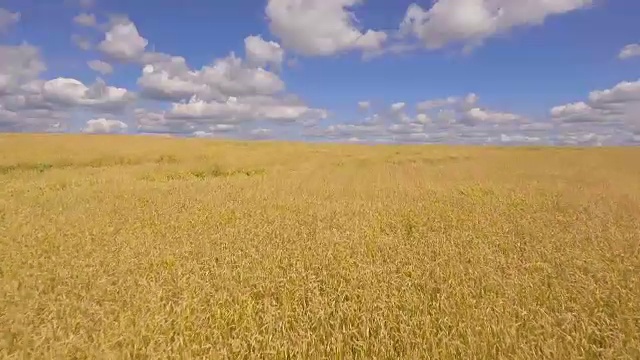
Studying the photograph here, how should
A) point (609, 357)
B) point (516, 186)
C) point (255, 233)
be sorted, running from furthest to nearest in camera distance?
point (516, 186), point (255, 233), point (609, 357)

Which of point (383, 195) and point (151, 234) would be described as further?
point (383, 195)

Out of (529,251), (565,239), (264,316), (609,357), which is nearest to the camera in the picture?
(609,357)

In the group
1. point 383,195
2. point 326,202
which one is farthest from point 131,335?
point 383,195

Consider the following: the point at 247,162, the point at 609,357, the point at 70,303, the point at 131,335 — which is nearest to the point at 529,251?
the point at 609,357

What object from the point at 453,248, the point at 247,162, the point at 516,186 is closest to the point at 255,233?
the point at 453,248

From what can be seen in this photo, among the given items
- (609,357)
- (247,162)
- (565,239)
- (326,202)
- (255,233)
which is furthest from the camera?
(247,162)

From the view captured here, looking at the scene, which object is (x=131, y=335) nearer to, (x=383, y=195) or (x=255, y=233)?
(x=255, y=233)

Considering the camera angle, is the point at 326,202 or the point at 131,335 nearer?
the point at 131,335

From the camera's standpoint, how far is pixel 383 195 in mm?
12812

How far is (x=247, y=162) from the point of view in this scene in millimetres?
28250

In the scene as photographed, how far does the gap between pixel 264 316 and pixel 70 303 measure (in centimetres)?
197

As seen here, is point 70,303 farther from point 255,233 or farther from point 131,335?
point 255,233

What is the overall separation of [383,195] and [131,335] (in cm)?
995

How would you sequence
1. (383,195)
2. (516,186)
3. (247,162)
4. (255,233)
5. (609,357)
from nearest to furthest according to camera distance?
(609,357), (255,233), (383,195), (516,186), (247,162)
